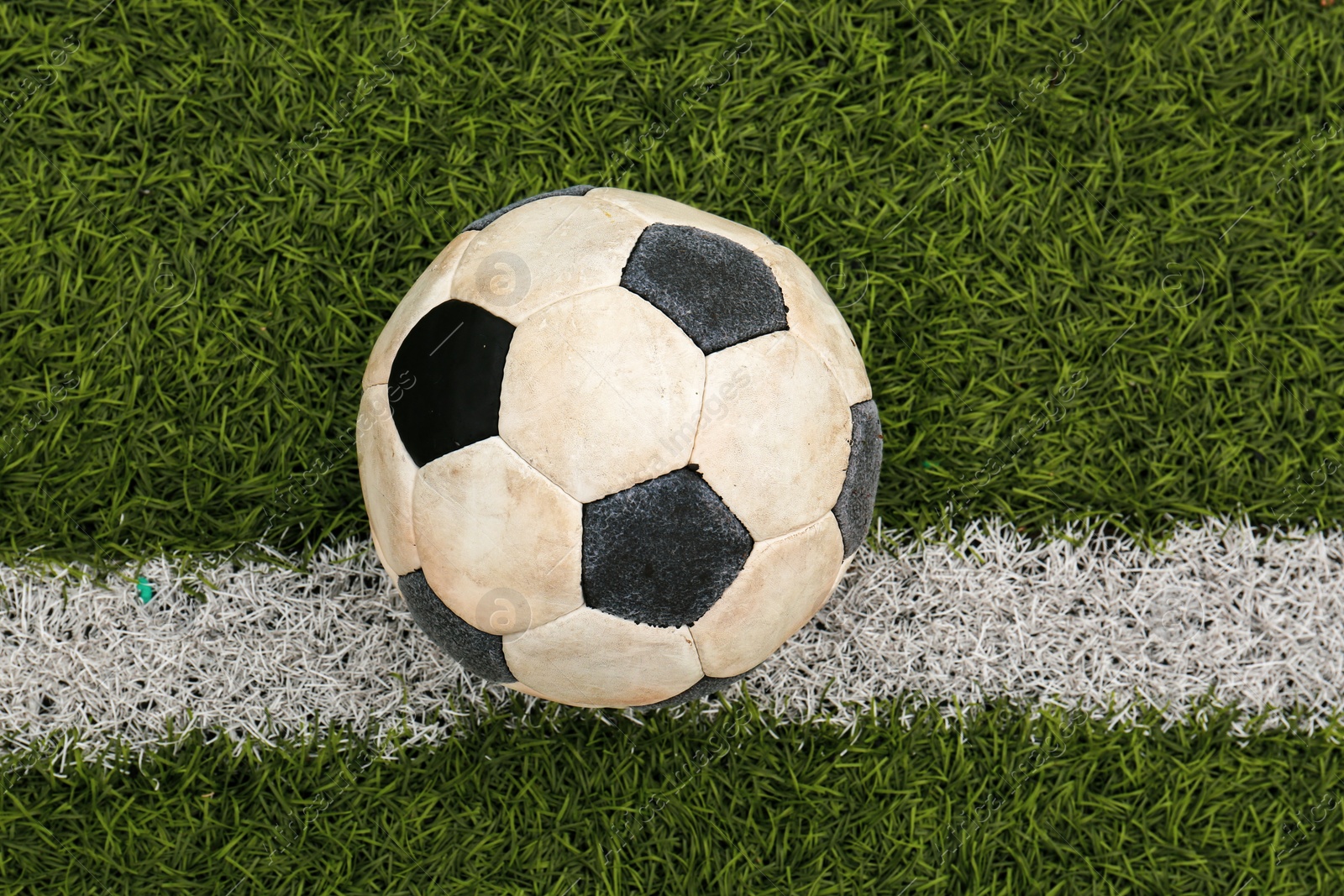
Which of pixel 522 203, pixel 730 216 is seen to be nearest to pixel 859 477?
pixel 522 203

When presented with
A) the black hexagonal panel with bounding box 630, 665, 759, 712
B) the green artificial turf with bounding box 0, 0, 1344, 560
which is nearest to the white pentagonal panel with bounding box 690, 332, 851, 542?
the black hexagonal panel with bounding box 630, 665, 759, 712

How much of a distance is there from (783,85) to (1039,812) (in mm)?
2490

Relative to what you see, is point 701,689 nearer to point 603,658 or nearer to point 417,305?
point 603,658

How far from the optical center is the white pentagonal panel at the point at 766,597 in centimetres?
194

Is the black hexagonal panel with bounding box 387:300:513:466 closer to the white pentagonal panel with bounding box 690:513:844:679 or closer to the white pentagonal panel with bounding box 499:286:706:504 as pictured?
the white pentagonal panel with bounding box 499:286:706:504

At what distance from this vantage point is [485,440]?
6.09 feet

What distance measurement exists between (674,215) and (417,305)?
638 millimetres

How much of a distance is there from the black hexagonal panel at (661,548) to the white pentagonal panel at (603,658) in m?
0.05

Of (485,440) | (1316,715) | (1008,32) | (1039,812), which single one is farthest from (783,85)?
(1316,715)

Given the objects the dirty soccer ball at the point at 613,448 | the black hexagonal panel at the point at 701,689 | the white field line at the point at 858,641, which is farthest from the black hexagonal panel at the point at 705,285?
the white field line at the point at 858,641

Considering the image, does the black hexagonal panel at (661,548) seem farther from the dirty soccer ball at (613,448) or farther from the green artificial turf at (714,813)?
the green artificial turf at (714,813)

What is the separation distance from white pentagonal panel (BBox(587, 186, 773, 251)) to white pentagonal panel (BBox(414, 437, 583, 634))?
2.18ft

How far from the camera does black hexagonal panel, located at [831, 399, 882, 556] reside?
6.77ft

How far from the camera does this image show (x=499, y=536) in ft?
6.14
